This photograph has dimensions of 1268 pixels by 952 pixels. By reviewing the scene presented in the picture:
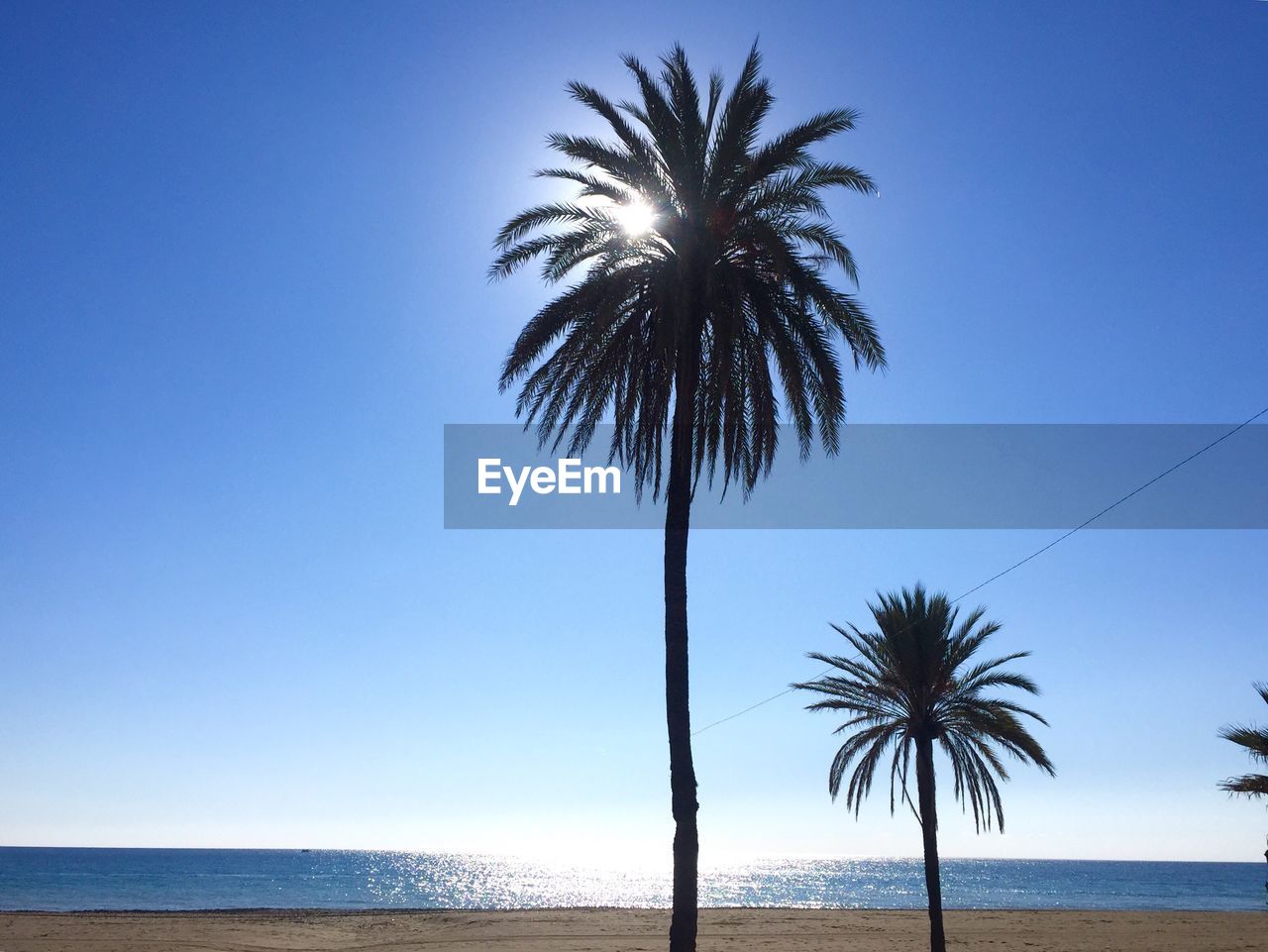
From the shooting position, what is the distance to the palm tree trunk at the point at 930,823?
2348cm

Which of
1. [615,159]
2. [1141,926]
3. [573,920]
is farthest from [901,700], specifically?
[1141,926]

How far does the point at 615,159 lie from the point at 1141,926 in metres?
49.6

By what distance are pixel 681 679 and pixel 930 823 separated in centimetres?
1211

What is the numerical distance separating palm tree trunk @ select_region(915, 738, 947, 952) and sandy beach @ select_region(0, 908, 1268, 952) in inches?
429

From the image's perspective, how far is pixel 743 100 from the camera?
16.5 metres

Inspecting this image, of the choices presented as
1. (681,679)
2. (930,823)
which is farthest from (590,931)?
(681,679)

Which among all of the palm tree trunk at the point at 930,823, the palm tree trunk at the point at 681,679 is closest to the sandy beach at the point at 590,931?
the palm tree trunk at the point at 930,823

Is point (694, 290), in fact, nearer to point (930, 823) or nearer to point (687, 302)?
point (687, 302)

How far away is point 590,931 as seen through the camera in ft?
131

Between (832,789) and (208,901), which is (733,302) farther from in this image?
(208,901)

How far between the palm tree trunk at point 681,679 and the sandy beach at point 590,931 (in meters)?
20.3

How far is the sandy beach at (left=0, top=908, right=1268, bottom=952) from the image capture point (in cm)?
3428

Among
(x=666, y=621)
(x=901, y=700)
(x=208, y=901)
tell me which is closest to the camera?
(x=666, y=621)

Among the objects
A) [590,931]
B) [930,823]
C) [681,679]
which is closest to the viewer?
[681,679]
